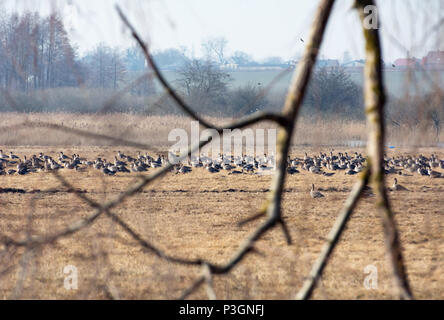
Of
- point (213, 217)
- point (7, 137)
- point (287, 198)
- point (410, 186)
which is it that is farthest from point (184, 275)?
point (410, 186)

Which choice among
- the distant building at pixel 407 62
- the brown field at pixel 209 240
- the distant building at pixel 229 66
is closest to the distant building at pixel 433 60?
the distant building at pixel 407 62

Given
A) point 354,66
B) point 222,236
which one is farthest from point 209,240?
point 354,66

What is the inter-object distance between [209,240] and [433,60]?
21.3 feet

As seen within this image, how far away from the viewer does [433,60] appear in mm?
2012

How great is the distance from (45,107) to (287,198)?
35.2 feet

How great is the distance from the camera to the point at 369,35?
1715 millimetres

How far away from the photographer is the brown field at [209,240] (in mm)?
1938

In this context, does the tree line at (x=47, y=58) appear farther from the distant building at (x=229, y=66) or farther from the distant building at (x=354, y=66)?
the distant building at (x=354, y=66)

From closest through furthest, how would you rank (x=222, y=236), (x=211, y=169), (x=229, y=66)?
(x=229, y=66) → (x=222, y=236) → (x=211, y=169)

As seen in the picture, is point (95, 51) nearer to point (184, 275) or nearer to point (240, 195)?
point (184, 275)

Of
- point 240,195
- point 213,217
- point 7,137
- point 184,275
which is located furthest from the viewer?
point 240,195

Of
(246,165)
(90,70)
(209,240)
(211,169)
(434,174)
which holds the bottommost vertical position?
(209,240)

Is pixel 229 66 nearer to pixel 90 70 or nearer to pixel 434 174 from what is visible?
pixel 90 70
